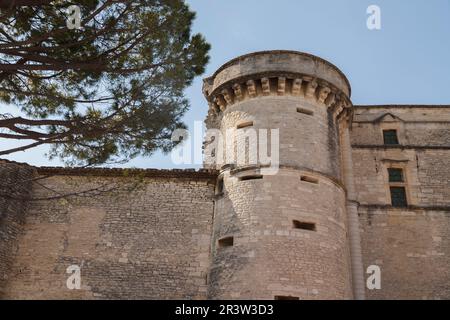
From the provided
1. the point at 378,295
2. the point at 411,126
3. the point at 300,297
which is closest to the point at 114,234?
the point at 300,297

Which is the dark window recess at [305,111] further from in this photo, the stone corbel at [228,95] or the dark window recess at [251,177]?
the dark window recess at [251,177]

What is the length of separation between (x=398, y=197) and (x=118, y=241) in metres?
8.89

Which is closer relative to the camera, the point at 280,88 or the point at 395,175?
the point at 280,88

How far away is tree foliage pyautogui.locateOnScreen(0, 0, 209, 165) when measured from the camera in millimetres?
7980

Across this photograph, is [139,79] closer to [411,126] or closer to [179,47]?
[179,47]

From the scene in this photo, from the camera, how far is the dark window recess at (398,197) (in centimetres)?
1402

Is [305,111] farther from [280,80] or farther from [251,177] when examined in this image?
[251,177]

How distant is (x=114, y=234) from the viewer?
40.2 ft

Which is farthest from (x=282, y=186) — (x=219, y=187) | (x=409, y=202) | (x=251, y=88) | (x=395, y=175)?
(x=395, y=175)

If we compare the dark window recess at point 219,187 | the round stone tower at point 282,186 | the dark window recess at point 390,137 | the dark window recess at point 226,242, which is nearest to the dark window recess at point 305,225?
the round stone tower at point 282,186

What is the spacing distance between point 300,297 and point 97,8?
7.57 metres

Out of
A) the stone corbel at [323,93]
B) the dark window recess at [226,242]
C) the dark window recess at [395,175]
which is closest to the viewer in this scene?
the dark window recess at [226,242]

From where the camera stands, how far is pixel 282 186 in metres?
11.5

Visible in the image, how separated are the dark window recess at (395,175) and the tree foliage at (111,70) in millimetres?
8422
